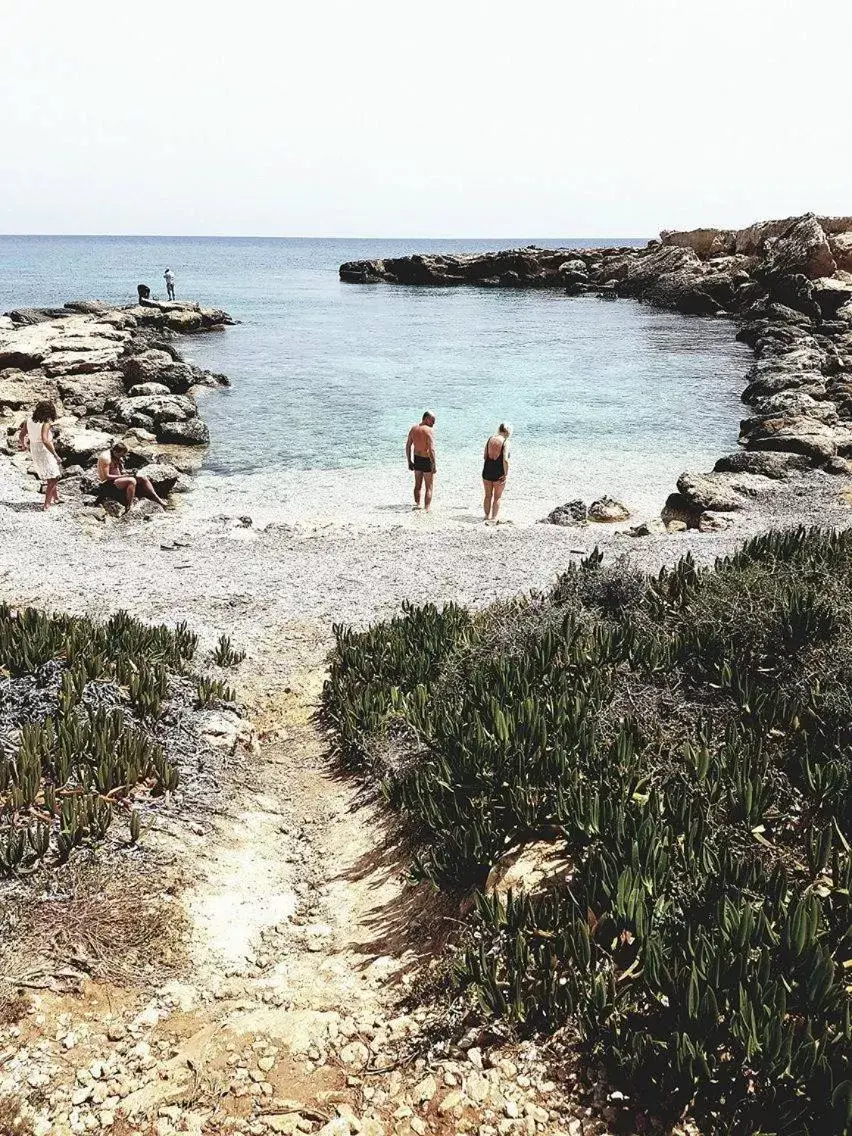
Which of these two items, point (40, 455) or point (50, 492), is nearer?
point (40, 455)

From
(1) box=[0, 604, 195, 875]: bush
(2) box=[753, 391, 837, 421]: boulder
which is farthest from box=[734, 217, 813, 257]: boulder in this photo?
(1) box=[0, 604, 195, 875]: bush

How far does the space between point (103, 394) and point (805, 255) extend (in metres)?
46.9

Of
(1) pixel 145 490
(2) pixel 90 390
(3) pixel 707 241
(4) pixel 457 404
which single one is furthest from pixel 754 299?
(1) pixel 145 490

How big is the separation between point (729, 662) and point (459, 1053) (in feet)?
13.3

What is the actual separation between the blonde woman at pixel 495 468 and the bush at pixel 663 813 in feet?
23.6

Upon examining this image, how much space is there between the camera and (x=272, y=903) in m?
5.16

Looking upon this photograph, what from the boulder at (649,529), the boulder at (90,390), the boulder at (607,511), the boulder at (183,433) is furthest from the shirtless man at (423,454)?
the boulder at (90,390)

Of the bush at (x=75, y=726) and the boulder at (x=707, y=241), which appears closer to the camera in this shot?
the bush at (x=75, y=726)

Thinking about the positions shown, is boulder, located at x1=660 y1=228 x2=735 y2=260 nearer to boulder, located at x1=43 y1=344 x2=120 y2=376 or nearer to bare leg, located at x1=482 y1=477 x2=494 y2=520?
boulder, located at x1=43 y1=344 x2=120 y2=376

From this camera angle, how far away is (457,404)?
2798 cm

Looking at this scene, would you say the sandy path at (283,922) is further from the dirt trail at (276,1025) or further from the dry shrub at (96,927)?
the dry shrub at (96,927)

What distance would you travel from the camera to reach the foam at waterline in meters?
16.3

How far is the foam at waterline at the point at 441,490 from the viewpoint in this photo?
1634 cm

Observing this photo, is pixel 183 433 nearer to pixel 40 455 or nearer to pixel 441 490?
pixel 40 455
